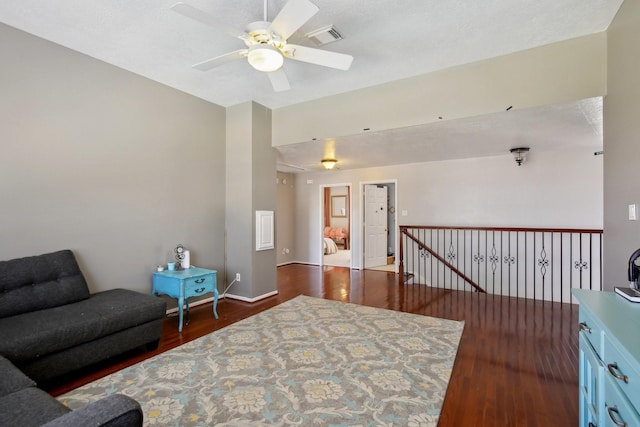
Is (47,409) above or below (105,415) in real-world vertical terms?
below

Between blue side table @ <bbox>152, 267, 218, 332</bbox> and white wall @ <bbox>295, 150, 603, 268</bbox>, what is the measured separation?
407 centimetres

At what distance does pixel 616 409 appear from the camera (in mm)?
1069

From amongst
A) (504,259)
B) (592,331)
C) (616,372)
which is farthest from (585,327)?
(504,259)

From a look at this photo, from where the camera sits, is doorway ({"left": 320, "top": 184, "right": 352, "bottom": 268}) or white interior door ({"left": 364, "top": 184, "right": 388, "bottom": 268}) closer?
white interior door ({"left": 364, "top": 184, "right": 388, "bottom": 268})

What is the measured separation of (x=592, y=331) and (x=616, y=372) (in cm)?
35

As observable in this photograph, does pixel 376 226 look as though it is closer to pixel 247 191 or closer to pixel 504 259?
pixel 504 259

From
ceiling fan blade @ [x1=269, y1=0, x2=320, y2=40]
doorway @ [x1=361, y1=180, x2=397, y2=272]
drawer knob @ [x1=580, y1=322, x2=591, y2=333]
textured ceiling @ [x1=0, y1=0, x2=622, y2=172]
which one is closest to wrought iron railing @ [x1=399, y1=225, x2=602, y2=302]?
doorway @ [x1=361, y1=180, x2=397, y2=272]

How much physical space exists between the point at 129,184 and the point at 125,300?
1352 mm

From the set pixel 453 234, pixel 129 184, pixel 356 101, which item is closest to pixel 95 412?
pixel 129 184

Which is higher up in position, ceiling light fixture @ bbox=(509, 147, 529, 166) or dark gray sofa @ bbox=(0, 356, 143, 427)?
ceiling light fixture @ bbox=(509, 147, 529, 166)

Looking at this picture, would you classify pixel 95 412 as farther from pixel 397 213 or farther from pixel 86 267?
pixel 397 213

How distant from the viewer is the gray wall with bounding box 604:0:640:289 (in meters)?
2.06

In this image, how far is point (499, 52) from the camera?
2.90 m

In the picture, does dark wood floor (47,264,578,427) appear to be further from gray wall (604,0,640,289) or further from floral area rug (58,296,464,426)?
gray wall (604,0,640,289)
